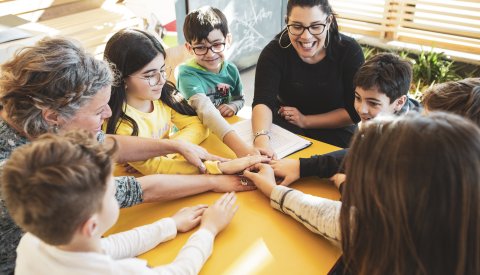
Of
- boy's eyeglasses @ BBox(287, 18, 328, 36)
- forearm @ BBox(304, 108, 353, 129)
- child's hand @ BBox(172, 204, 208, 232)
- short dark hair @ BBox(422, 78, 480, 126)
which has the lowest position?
forearm @ BBox(304, 108, 353, 129)

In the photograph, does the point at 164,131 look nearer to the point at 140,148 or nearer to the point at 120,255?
the point at 140,148

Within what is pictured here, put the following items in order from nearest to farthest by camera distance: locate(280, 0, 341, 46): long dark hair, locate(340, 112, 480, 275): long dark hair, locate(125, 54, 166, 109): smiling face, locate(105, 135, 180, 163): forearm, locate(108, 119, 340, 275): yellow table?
locate(340, 112, 480, 275): long dark hair → locate(108, 119, 340, 275): yellow table → locate(105, 135, 180, 163): forearm → locate(125, 54, 166, 109): smiling face → locate(280, 0, 341, 46): long dark hair

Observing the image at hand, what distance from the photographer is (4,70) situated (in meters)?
1.01

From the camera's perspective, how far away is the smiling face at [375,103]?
1.49 meters

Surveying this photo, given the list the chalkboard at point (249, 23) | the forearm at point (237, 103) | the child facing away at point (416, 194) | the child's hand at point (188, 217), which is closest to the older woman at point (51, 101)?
the child's hand at point (188, 217)

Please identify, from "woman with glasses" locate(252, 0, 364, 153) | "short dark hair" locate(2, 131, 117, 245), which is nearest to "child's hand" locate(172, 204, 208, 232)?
"short dark hair" locate(2, 131, 117, 245)

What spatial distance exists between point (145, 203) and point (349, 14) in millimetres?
3724

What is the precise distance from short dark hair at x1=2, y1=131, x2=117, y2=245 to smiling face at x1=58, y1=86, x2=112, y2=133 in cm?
37

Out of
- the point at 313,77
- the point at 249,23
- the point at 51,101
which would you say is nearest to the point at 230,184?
the point at 51,101

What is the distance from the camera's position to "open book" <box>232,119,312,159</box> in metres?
1.47

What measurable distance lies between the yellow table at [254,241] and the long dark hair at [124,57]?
378 millimetres

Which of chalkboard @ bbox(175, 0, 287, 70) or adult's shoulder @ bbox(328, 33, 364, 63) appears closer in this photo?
adult's shoulder @ bbox(328, 33, 364, 63)

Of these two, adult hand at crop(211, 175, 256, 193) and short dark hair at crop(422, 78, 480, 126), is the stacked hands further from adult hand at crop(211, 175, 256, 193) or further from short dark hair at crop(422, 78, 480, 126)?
short dark hair at crop(422, 78, 480, 126)

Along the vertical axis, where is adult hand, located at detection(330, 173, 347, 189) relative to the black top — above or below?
below
